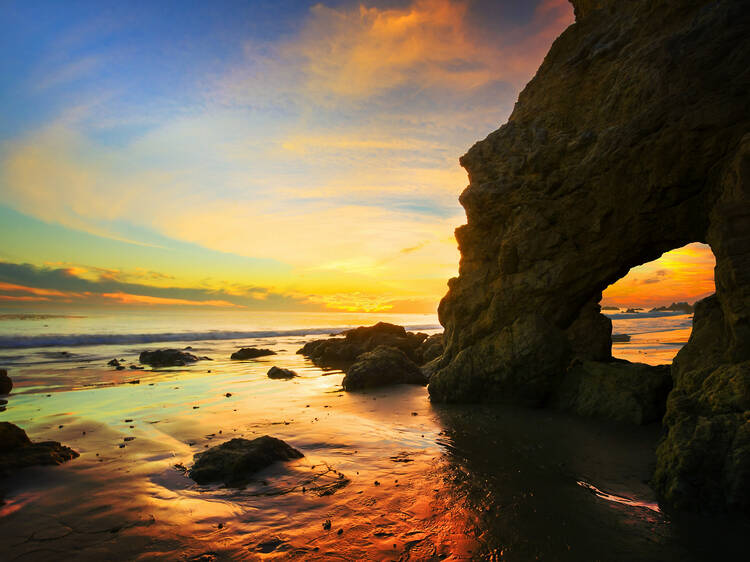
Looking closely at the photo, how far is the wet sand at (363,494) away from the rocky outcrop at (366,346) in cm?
1515

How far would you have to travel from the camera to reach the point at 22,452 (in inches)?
307

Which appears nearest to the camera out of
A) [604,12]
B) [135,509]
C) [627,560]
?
[627,560]

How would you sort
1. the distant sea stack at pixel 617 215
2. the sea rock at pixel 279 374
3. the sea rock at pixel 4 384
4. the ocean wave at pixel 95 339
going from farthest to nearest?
the ocean wave at pixel 95 339
the sea rock at pixel 279 374
the sea rock at pixel 4 384
the distant sea stack at pixel 617 215

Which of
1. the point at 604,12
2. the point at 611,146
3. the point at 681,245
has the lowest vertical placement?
the point at 681,245

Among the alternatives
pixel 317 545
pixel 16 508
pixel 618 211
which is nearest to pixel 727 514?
pixel 317 545

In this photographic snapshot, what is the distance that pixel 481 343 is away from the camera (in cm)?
1355

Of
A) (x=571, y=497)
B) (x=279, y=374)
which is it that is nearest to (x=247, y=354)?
(x=279, y=374)

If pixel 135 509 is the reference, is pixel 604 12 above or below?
above

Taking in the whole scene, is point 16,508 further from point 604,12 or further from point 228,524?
point 604,12

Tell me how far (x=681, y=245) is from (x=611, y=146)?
12.2 feet

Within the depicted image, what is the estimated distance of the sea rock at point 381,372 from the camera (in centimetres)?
1705

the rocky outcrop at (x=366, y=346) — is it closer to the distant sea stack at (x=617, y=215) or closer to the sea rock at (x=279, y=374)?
the sea rock at (x=279, y=374)

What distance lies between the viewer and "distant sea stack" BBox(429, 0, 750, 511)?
6.84 meters

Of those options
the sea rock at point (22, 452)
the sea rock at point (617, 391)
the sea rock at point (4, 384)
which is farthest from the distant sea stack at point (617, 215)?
the sea rock at point (4, 384)
